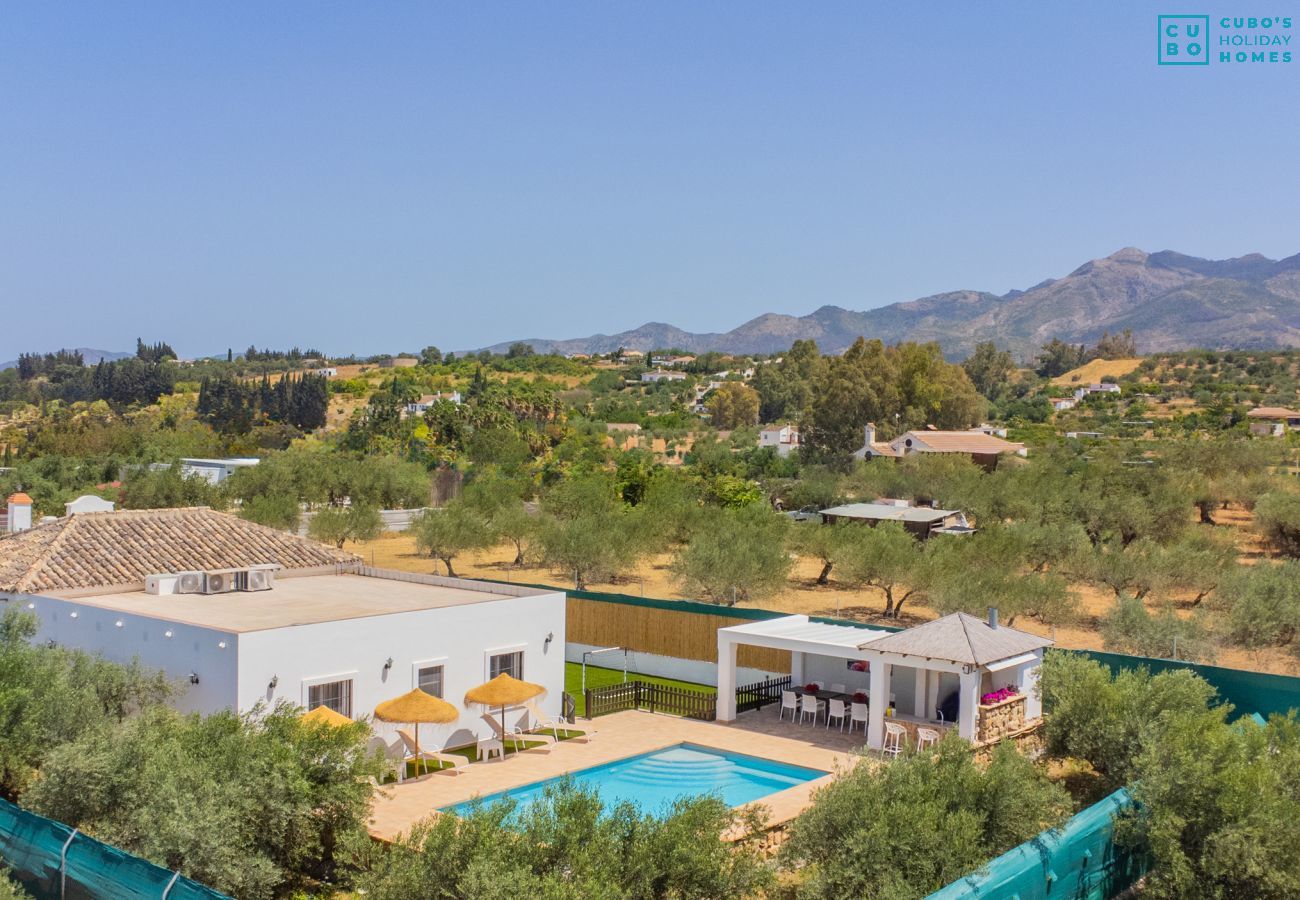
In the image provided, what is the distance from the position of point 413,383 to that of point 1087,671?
91816 mm

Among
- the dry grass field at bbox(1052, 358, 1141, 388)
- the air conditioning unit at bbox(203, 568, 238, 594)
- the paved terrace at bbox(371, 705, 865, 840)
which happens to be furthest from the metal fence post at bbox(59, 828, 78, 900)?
the dry grass field at bbox(1052, 358, 1141, 388)

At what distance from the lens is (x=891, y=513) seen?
42.4 metres

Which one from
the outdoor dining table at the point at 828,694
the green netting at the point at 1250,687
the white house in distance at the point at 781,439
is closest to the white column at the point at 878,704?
the outdoor dining table at the point at 828,694

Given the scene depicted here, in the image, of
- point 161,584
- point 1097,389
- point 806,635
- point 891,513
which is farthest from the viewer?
point 1097,389

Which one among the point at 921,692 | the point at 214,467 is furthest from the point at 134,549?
the point at 214,467

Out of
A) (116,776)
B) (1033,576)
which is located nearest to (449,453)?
(1033,576)

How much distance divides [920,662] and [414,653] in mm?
8086

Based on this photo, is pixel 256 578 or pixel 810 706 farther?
pixel 256 578

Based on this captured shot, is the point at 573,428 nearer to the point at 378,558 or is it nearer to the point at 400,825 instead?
the point at 378,558

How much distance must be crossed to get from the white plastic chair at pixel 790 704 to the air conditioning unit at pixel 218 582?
1050 cm

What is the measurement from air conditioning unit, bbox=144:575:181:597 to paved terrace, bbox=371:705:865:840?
23.0 ft

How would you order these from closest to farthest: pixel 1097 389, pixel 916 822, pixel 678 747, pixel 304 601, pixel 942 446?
pixel 916 822 → pixel 678 747 → pixel 304 601 → pixel 942 446 → pixel 1097 389

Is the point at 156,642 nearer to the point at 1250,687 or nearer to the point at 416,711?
the point at 416,711

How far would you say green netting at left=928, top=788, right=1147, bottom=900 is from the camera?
408 inches
